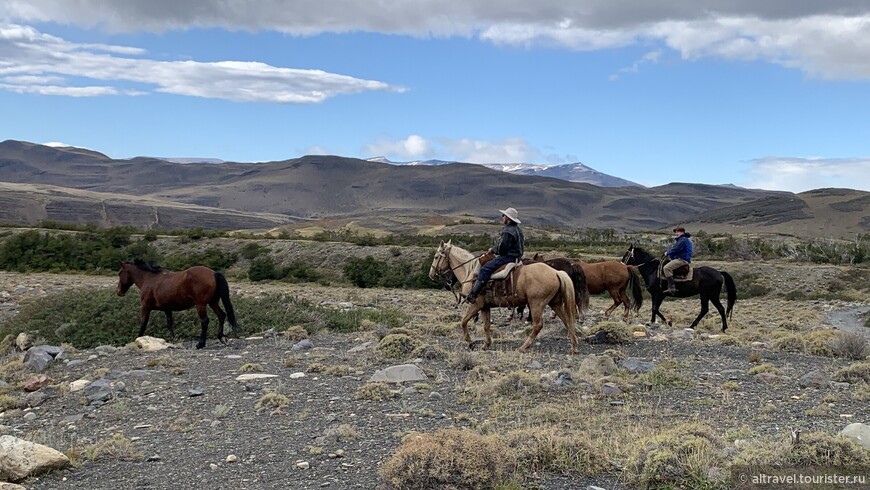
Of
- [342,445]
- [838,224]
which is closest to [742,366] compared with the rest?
[342,445]

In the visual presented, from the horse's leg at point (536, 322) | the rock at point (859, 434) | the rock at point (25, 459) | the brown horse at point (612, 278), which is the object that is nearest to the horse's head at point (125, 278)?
the horse's leg at point (536, 322)

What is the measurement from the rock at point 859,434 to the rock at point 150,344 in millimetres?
11253

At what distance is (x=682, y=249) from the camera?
17.4 m

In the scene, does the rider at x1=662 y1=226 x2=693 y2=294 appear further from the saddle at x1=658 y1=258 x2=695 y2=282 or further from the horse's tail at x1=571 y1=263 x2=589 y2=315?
the horse's tail at x1=571 y1=263 x2=589 y2=315

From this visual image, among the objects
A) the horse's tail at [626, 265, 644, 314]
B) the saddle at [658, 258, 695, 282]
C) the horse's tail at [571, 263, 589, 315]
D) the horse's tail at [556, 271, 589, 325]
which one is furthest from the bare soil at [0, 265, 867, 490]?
the horse's tail at [626, 265, 644, 314]

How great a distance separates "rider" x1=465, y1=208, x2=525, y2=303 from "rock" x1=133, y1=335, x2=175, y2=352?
5.97 meters

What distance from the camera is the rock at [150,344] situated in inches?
523

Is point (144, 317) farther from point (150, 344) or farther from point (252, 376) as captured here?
point (252, 376)

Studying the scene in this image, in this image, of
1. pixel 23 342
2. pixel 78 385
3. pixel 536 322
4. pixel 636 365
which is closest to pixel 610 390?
pixel 636 365

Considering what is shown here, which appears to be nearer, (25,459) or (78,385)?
(25,459)

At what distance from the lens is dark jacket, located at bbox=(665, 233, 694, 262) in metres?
17.4

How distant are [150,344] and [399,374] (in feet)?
19.1

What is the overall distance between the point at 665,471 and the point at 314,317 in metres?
11.6

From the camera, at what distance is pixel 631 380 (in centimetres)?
1012
